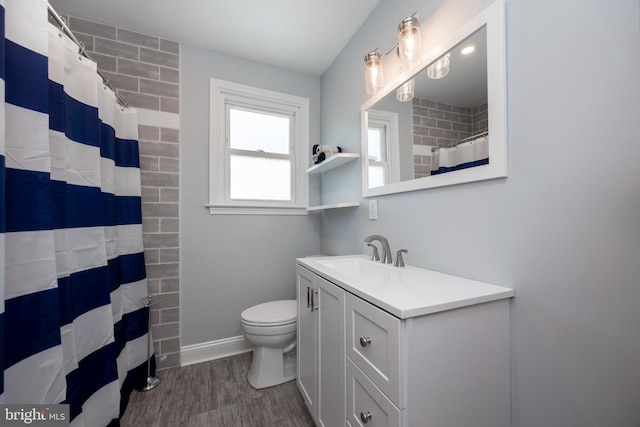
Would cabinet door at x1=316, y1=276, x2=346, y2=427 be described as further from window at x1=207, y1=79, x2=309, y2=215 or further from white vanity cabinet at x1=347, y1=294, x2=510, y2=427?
window at x1=207, y1=79, x2=309, y2=215

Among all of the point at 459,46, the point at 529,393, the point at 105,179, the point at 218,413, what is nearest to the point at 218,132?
the point at 105,179

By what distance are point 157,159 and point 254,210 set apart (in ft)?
2.70

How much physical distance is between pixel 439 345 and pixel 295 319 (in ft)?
3.69

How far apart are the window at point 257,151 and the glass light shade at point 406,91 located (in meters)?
1.15

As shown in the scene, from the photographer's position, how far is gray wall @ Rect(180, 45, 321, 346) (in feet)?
6.48

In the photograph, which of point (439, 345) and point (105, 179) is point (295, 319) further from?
point (105, 179)

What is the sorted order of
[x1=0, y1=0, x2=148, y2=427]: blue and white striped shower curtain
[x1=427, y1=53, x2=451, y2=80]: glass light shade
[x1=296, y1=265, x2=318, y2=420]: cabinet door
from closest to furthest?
[x1=0, y1=0, x2=148, y2=427]: blue and white striped shower curtain < [x1=427, y1=53, x2=451, y2=80]: glass light shade < [x1=296, y1=265, x2=318, y2=420]: cabinet door

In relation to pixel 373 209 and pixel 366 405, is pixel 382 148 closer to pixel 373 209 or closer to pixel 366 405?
pixel 373 209

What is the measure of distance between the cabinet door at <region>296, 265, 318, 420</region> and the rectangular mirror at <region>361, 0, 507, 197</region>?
2.33 ft

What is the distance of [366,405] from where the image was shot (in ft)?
2.68

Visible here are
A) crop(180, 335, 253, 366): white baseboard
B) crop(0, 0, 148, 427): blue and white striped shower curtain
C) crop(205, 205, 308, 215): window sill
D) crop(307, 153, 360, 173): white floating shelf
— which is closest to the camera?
crop(0, 0, 148, 427): blue and white striped shower curtain

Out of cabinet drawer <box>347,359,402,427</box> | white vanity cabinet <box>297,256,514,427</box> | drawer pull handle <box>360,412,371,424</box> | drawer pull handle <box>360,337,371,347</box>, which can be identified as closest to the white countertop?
white vanity cabinet <box>297,256,514,427</box>

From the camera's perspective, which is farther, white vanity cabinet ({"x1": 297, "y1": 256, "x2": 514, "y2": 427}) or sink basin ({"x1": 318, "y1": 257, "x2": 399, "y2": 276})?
sink basin ({"x1": 318, "y1": 257, "x2": 399, "y2": 276})

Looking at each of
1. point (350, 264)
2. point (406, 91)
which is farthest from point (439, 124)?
point (350, 264)
